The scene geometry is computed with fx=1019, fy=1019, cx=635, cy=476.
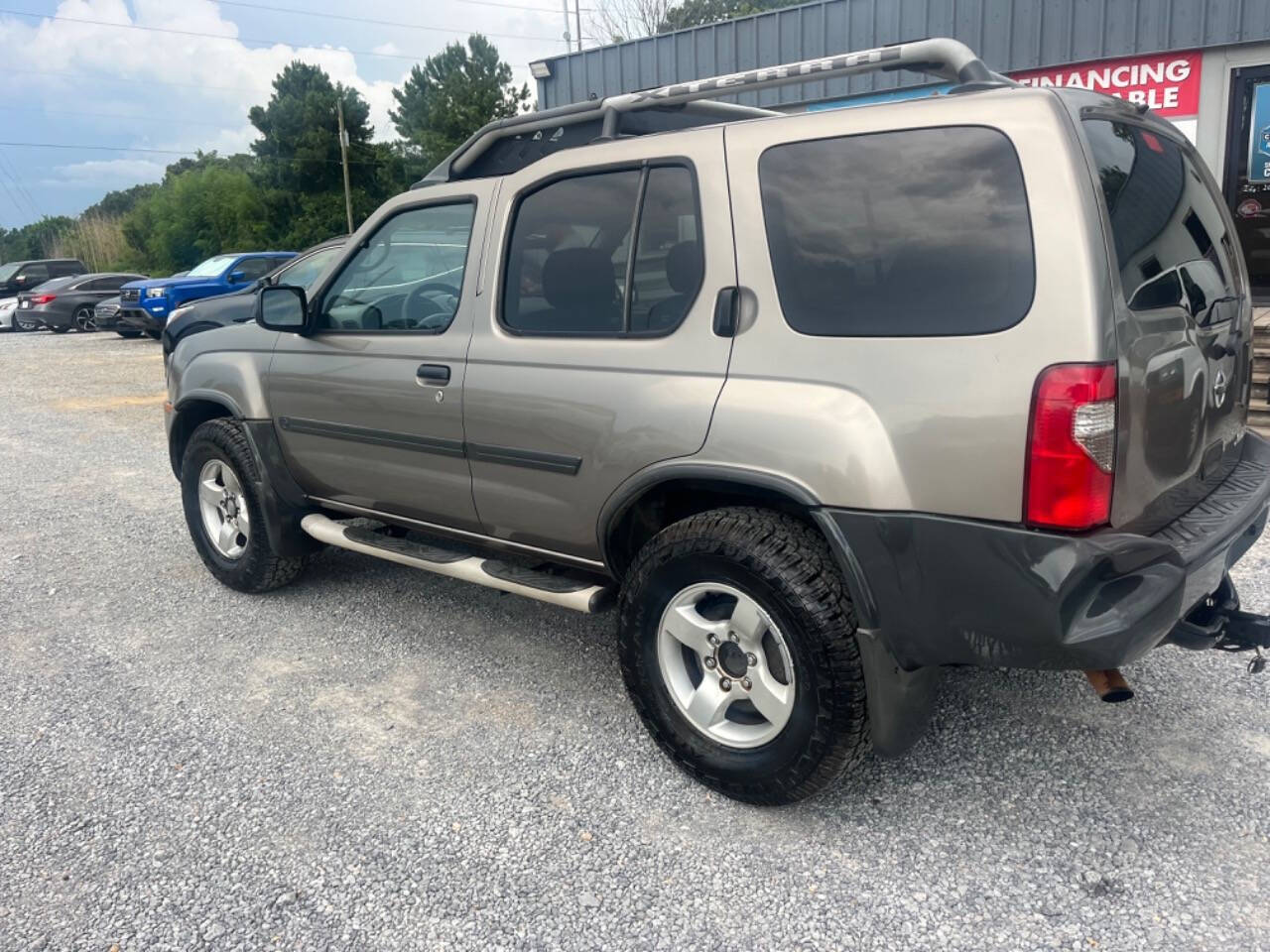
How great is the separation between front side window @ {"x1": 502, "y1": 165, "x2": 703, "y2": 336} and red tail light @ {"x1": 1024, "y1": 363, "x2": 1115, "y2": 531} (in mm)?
1079

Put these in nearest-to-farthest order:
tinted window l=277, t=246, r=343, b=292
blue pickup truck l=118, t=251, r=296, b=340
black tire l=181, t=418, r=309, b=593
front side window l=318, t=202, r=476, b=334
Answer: front side window l=318, t=202, r=476, b=334 → black tire l=181, t=418, r=309, b=593 → tinted window l=277, t=246, r=343, b=292 → blue pickup truck l=118, t=251, r=296, b=340

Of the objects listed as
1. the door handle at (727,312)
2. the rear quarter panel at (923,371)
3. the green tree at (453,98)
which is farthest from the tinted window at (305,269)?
the green tree at (453,98)

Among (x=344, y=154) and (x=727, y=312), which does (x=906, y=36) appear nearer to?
(x=727, y=312)

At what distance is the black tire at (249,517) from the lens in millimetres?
4504

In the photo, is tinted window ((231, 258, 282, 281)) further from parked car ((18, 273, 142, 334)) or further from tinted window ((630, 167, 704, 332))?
tinted window ((630, 167, 704, 332))

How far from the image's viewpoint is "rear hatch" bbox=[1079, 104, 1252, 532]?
243 centimetres

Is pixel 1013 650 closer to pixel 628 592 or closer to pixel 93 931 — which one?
pixel 628 592

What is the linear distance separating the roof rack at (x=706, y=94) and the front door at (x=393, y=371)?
0.22m

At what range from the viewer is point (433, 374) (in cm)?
365

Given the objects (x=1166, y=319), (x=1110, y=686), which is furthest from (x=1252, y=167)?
(x=1110, y=686)

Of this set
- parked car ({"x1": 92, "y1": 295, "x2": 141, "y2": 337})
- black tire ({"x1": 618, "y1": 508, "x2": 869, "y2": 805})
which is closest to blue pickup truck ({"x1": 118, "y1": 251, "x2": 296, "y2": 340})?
parked car ({"x1": 92, "y1": 295, "x2": 141, "y2": 337})

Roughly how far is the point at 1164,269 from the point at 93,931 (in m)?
3.16

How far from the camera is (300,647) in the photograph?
4.19 m

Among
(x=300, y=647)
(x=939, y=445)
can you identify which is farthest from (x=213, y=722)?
(x=939, y=445)
